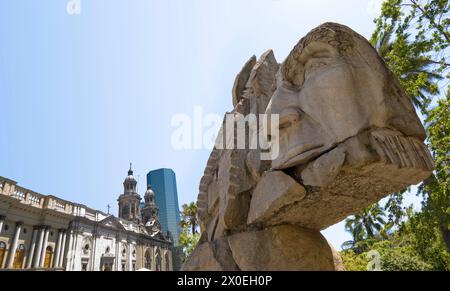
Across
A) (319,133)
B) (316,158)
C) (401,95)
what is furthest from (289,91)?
(401,95)

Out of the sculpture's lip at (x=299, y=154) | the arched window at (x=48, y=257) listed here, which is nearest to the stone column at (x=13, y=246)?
the arched window at (x=48, y=257)

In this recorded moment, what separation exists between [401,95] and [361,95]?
0.58 m

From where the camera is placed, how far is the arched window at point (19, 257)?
24406mm

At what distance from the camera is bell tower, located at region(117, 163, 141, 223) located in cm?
5309

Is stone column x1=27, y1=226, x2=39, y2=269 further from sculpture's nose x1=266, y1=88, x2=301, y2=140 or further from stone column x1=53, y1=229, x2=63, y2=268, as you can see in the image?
sculpture's nose x1=266, y1=88, x2=301, y2=140

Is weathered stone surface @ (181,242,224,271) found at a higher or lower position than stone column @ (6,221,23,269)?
lower

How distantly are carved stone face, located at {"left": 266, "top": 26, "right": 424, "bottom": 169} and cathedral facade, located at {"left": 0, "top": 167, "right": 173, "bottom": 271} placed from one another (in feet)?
92.8

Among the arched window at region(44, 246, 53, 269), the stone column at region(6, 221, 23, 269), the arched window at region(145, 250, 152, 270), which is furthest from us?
the arched window at region(145, 250, 152, 270)

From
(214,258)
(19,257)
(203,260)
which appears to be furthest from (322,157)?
(19,257)

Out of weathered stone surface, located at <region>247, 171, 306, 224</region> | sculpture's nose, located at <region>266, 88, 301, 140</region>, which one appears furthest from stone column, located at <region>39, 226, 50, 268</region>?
sculpture's nose, located at <region>266, 88, 301, 140</region>

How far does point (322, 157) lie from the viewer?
2.33 metres

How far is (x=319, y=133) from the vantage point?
247cm

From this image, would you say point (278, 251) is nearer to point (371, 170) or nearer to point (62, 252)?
point (371, 170)
